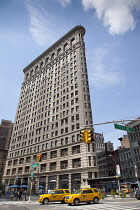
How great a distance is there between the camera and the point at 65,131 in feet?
163

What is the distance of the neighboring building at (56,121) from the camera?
43.1 meters

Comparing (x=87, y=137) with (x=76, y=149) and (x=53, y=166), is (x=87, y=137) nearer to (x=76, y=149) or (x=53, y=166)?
(x=76, y=149)

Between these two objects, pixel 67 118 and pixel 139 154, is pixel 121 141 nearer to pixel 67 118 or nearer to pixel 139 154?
pixel 139 154

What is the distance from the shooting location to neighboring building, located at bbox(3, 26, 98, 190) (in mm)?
43125

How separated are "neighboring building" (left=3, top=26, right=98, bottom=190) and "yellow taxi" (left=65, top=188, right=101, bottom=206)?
18.2m

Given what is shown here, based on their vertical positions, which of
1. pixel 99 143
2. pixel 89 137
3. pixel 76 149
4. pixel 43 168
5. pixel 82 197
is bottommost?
pixel 82 197

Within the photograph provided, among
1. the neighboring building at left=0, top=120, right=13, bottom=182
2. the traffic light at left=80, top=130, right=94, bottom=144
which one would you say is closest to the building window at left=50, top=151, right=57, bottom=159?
the traffic light at left=80, top=130, right=94, bottom=144

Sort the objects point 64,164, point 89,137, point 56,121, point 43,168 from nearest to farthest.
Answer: point 89,137
point 64,164
point 43,168
point 56,121

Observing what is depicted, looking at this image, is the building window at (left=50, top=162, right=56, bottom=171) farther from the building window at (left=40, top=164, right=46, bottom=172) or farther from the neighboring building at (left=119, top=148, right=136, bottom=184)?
the neighboring building at (left=119, top=148, right=136, bottom=184)

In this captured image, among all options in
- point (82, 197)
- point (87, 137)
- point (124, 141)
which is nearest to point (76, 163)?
point (82, 197)

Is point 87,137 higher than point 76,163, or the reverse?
point 87,137

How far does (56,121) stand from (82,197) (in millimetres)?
35417

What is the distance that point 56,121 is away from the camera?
53875mm

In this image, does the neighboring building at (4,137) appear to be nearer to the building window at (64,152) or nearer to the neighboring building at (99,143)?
the building window at (64,152)
